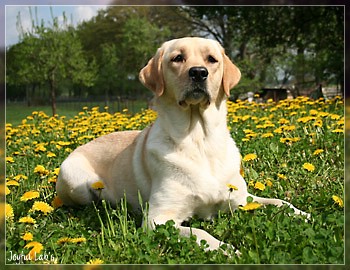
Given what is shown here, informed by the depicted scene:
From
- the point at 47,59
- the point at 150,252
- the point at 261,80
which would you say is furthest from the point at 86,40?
the point at 150,252

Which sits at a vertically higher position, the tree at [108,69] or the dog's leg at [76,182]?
the tree at [108,69]

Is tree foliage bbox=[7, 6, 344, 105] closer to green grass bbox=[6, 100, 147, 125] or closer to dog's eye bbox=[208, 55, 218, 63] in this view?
green grass bbox=[6, 100, 147, 125]

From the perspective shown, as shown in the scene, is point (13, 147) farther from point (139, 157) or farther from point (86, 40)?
point (86, 40)

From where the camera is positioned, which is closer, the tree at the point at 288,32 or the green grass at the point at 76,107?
the tree at the point at 288,32

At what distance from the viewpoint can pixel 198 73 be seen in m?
3.03

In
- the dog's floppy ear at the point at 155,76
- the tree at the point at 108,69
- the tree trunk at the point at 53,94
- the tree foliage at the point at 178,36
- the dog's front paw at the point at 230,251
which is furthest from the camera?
the tree at the point at 108,69

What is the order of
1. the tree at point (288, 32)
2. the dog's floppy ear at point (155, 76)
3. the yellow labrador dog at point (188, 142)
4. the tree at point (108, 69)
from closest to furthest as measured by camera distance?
the yellow labrador dog at point (188, 142) < the dog's floppy ear at point (155, 76) < the tree at point (288, 32) < the tree at point (108, 69)

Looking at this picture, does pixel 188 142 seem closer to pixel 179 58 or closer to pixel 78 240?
pixel 179 58

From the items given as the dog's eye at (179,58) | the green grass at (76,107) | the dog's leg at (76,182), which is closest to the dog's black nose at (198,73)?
the dog's eye at (179,58)

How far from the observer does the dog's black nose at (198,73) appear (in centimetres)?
302

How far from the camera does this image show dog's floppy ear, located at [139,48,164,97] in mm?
3244

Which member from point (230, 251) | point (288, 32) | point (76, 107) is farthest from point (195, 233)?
point (76, 107)

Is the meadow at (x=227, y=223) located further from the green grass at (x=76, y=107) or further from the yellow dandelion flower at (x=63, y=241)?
the green grass at (x=76, y=107)

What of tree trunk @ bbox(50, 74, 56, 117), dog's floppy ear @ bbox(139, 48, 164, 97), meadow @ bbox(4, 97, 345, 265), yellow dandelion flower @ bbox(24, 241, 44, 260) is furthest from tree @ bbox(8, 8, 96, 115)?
yellow dandelion flower @ bbox(24, 241, 44, 260)
